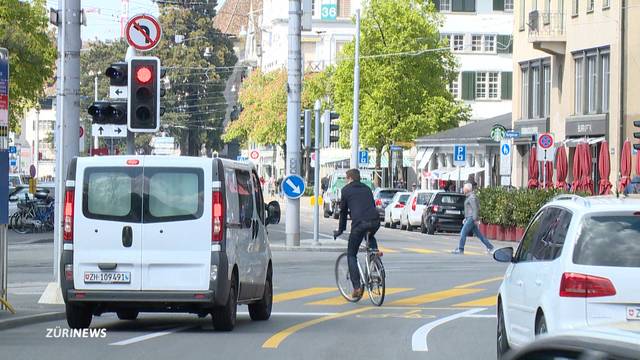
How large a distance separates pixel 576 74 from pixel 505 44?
4640 centimetres

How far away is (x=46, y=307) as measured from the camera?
58.1ft

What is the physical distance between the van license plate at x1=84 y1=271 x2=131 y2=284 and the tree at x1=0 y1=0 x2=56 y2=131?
36.9m

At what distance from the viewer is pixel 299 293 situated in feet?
71.9

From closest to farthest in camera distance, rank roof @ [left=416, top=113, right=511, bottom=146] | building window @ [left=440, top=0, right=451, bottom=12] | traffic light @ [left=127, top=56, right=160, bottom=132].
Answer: traffic light @ [left=127, top=56, right=160, bottom=132] → roof @ [left=416, top=113, right=511, bottom=146] → building window @ [left=440, top=0, right=451, bottom=12]

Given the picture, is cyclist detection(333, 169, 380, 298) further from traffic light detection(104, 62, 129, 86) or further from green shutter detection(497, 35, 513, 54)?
green shutter detection(497, 35, 513, 54)

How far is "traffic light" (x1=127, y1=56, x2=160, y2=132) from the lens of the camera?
1822 centimetres

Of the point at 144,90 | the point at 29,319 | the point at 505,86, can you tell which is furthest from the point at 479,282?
the point at 505,86

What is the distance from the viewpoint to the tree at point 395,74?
7888cm

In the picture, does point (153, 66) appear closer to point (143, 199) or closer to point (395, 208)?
point (143, 199)

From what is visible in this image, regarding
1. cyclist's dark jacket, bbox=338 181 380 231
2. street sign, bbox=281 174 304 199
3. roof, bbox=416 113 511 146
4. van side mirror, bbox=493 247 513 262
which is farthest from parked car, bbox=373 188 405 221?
van side mirror, bbox=493 247 513 262

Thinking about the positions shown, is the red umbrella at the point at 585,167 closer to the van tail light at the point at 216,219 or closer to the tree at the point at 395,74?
the tree at the point at 395,74

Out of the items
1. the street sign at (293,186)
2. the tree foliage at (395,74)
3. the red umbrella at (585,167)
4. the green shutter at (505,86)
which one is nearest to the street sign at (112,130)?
the street sign at (293,186)

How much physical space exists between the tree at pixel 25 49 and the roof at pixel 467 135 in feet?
81.2

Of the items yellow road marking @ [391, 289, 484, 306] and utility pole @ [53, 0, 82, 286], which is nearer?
utility pole @ [53, 0, 82, 286]
